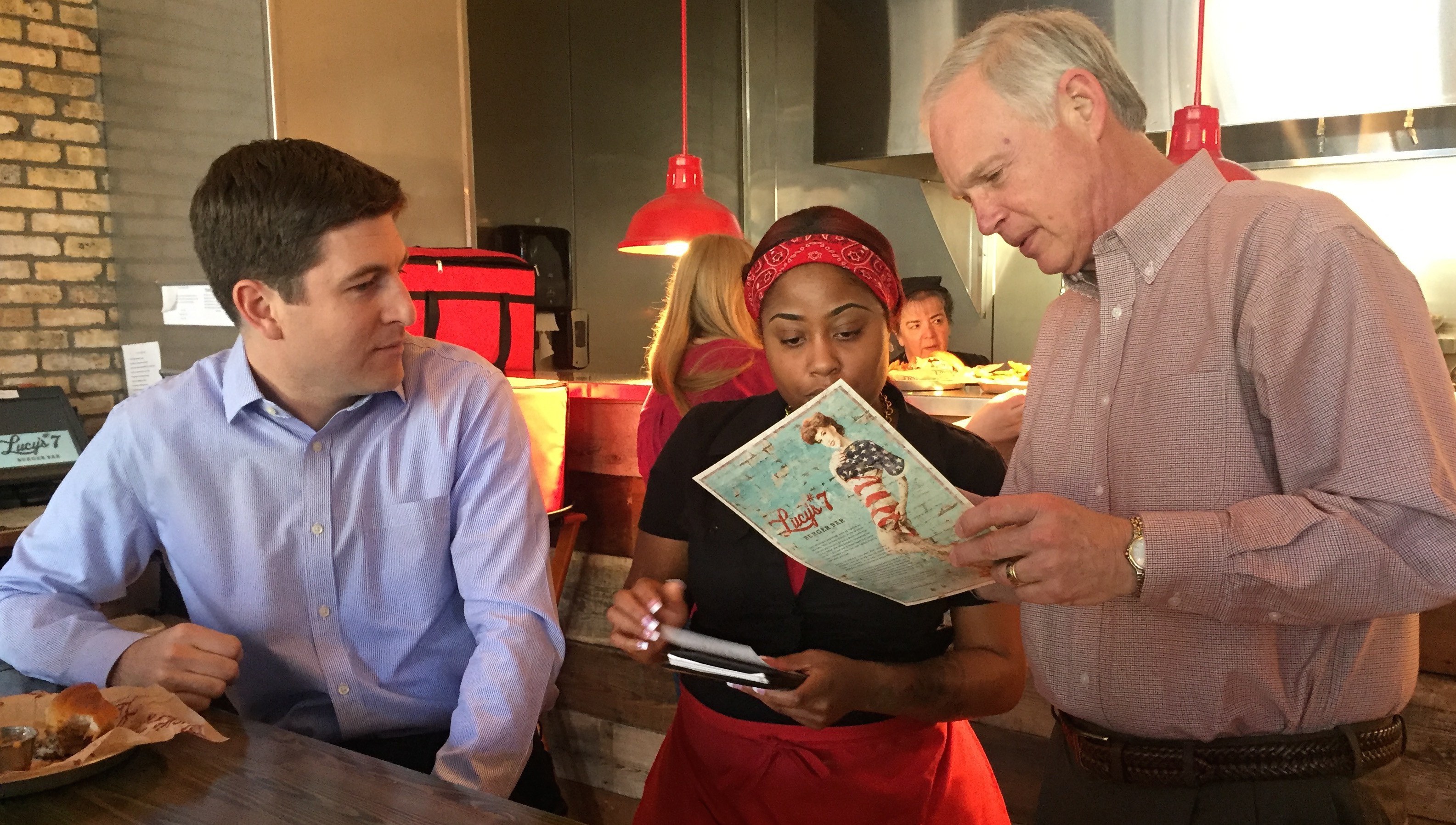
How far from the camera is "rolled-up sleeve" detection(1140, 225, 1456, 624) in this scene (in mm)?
998

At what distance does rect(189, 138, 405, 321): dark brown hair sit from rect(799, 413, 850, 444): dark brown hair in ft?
2.99

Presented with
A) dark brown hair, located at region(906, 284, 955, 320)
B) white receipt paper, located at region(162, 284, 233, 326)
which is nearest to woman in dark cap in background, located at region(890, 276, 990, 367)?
dark brown hair, located at region(906, 284, 955, 320)

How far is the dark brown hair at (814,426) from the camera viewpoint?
3.73 feet

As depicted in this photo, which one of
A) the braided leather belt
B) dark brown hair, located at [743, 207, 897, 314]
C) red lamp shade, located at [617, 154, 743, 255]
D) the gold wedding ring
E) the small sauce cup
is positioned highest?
red lamp shade, located at [617, 154, 743, 255]

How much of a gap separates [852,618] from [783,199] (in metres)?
5.52

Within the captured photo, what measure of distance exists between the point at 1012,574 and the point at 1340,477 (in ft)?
1.11

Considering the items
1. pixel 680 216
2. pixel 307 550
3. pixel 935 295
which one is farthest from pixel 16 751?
pixel 935 295

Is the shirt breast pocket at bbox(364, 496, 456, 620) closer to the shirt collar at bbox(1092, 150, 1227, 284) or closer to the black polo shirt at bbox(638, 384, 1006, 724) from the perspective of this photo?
the black polo shirt at bbox(638, 384, 1006, 724)

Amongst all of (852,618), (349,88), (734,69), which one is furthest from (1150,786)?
(734,69)

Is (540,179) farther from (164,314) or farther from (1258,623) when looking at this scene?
(1258,623)

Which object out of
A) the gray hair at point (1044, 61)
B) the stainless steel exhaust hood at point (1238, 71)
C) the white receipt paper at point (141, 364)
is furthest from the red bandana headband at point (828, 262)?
the white receipt paper at point (141, 364)

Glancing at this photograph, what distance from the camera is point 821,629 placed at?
1.49 m

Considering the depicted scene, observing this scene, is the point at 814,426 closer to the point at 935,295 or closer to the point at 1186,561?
the point at 1186,561

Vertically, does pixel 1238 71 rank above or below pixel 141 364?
above
